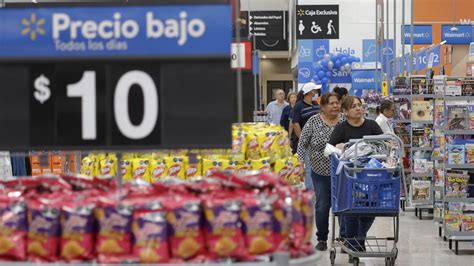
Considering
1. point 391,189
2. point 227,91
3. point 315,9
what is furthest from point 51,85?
point 315,9

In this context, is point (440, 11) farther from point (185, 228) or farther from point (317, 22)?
point (185, 228)

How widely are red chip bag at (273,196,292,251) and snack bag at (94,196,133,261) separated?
20.4 inches

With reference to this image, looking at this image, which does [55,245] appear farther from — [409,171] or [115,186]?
[409,171]

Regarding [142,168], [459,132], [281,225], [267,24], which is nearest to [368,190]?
[142,168]

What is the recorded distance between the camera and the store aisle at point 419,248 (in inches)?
368

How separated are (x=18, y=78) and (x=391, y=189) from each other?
480 cm

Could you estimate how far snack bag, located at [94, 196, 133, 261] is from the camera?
3.47 metres

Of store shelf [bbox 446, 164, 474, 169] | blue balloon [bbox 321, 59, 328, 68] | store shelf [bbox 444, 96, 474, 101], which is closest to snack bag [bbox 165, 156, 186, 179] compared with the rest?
store shelf [bbox 446, 164, 474, 169]

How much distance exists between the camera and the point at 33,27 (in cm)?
380

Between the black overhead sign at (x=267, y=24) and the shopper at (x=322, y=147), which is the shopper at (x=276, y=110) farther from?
the shopper at (x=322, y=147)

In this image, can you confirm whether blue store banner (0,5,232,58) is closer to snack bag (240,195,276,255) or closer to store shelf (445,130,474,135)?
snack bag (240,195,276,255)

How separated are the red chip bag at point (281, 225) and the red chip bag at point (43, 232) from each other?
77 cm

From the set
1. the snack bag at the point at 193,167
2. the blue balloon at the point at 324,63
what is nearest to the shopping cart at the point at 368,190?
the snack bag at the point at 193,167

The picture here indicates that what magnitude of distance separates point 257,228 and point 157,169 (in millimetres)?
3010
